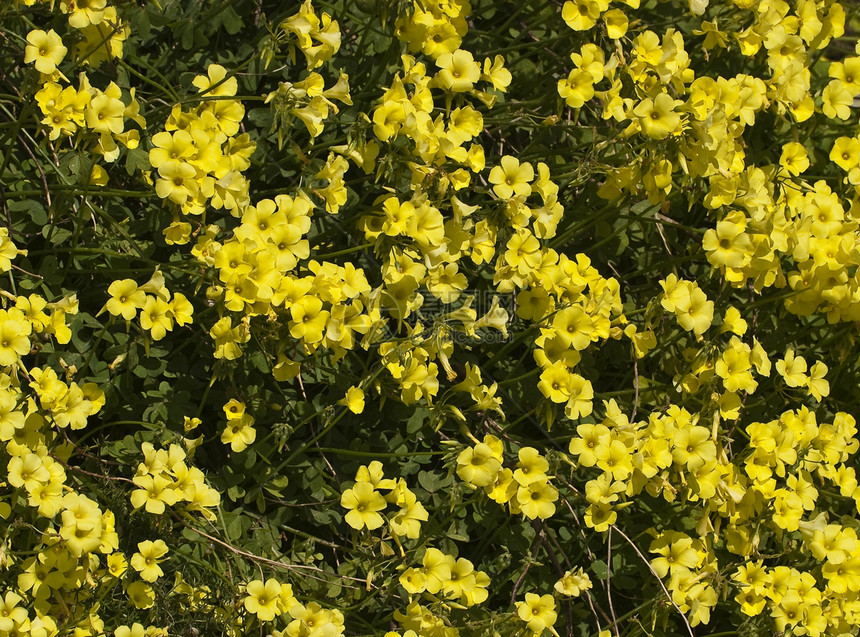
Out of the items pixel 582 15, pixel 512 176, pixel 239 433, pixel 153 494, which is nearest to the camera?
pixel 153 494

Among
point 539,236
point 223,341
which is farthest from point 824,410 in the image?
point 223,341

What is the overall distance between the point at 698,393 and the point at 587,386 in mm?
481

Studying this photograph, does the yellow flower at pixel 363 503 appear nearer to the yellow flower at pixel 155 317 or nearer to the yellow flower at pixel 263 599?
the yellow flower at pixel 263 599

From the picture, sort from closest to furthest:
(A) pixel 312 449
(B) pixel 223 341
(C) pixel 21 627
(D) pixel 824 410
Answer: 1. (C) pixel 21 627
2. (B) pixel 223 341
3. (A) pixel 312 449
4. (D) pixel 824 410

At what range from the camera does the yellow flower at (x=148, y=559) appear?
83.4 inches

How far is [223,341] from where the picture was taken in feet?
→ 7.38

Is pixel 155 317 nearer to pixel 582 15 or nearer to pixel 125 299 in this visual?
pixel 125 299

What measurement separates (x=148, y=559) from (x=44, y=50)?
4.05 feet

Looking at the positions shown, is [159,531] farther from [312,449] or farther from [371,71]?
[371,71]

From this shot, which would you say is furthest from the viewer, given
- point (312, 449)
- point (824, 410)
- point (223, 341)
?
point (824, 410)

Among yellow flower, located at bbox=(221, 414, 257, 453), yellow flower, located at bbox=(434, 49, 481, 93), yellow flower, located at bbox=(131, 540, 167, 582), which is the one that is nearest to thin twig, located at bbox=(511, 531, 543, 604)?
yellow flower, located at bbox=(221, 414, 257, 453)

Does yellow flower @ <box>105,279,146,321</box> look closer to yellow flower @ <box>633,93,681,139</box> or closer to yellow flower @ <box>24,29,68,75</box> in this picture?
yellow flower @ <box>24,29,68,75</box>

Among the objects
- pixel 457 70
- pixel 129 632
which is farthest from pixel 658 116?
pixel 129 632

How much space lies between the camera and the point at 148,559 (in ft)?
7.09
